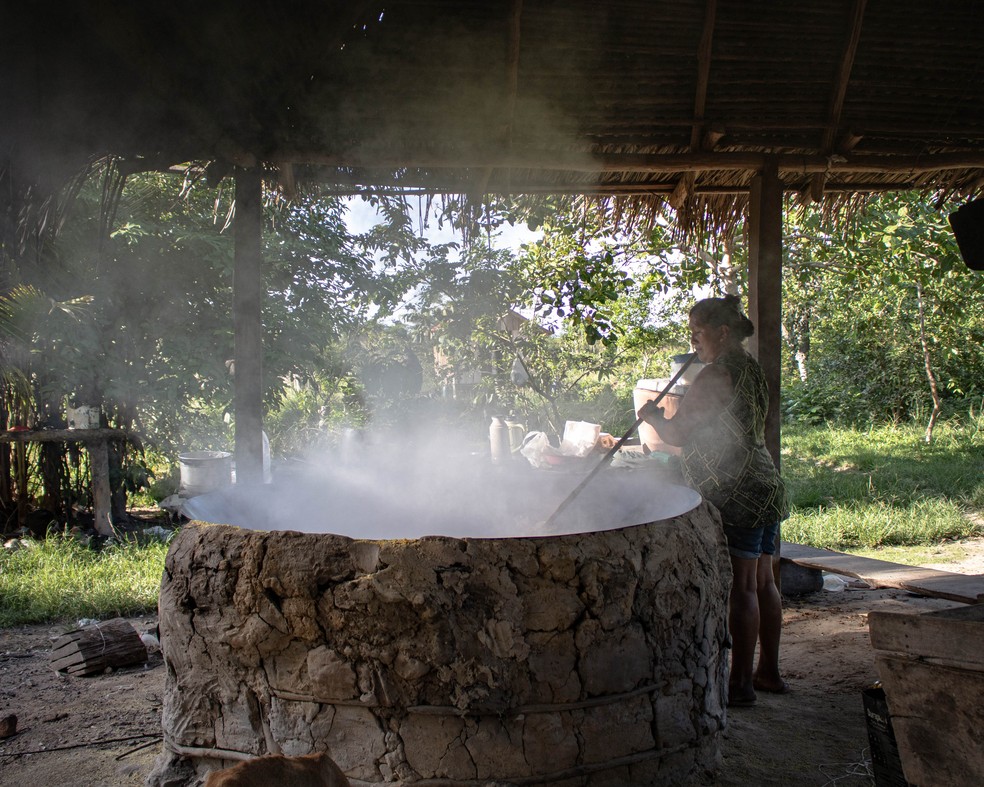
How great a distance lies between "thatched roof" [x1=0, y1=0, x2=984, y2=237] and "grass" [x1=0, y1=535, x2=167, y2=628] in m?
2.40

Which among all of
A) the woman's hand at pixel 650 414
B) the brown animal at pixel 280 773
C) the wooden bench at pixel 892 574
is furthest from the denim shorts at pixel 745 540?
the brown animal at pixel 280 773

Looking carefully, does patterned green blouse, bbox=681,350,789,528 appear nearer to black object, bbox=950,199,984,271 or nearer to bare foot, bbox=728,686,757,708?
bare foot, bbox=728,686,757,708

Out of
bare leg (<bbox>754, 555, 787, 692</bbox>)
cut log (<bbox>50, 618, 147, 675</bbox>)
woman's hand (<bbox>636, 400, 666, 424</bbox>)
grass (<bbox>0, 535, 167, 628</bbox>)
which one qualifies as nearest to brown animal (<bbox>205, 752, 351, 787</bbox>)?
woman's hand (<bbox>636, 400, 666, 424</bbox>)

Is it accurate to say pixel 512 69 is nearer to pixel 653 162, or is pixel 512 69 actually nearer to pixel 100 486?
pixel 653 162

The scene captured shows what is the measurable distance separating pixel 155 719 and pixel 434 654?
1.65 m

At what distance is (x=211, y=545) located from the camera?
86.5 inches

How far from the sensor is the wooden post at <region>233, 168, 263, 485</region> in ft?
11.0

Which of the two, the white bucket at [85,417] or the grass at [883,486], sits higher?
the white bucket at [85,417]

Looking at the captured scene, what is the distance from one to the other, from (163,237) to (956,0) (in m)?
6.25

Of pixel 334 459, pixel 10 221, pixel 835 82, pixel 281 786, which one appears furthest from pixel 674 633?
pixel 10 221

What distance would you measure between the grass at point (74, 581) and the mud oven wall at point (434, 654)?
6.99 feet

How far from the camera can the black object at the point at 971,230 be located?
3.37m

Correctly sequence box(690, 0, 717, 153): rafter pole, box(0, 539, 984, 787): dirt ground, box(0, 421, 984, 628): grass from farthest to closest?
box(0, 421, 984, 628): grass < box(690, 0, 717, 153): rafter pole < box(0, 539, 984, 787): dirt ground

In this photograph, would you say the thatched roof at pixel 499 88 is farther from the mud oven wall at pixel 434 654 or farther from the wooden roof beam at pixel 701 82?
the mud oven wall at pixel 434 654
